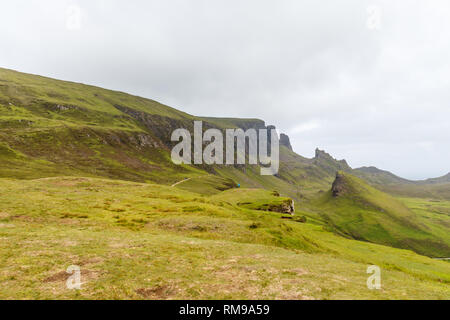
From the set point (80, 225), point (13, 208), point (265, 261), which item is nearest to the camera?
point (265, 261)

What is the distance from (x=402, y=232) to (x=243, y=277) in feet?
802

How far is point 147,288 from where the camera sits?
17.2 meters

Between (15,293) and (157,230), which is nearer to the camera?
(15,293)

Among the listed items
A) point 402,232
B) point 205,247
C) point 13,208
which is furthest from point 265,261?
point 402,232

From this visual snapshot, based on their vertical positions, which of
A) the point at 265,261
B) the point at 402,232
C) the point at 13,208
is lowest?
the point at 402,232

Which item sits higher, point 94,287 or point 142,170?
point 142,170

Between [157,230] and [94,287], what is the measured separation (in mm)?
23253

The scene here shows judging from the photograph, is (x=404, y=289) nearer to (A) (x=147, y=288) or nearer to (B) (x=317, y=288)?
(B) (x=317, y=288)

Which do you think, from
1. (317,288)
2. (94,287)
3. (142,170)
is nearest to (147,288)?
(94,287)

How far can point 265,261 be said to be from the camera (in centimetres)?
2544

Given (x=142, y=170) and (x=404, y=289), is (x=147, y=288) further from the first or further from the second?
(x=142, y=170)

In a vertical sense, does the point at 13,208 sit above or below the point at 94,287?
above
